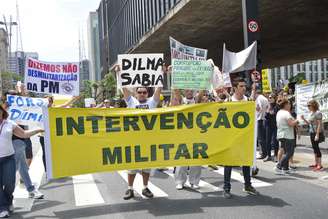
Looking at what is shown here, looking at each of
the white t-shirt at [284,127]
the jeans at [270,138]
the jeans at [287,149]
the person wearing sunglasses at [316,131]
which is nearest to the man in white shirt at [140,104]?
the white t-shirt at [284,127]

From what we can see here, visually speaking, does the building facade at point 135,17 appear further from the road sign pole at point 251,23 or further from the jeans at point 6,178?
the jeans at point 6,178

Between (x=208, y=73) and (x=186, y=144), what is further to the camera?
(x=208, y=73)

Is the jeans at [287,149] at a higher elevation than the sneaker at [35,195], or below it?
higher

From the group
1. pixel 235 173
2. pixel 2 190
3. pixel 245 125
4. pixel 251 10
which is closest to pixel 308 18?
pixel 251 10

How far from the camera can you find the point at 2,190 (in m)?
6.87

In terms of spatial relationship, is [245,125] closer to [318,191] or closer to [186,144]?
[186,144]

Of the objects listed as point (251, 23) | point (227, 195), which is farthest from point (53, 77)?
point (251, 23)

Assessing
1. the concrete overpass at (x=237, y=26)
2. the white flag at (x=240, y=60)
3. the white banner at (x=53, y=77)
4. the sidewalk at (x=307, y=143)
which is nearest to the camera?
the white banner at (x=53, y=77)

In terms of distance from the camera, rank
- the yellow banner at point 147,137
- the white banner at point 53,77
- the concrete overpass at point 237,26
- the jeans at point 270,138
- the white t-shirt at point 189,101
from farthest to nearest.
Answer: the concrete overpass at point 237,26, the jeans at point 270,138, the white banner at point 53,77, the white t-shirt at point 189,101, the yellow banner at point 147,137

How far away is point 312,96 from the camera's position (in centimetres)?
1409

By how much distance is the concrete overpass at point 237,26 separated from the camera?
78.7 ft

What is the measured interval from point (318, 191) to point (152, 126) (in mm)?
3020

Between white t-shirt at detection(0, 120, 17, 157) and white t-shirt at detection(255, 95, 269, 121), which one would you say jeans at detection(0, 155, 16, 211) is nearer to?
white t-shirt at detection(0, 120, 17, 157)

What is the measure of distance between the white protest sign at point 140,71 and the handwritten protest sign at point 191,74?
1.29ft
